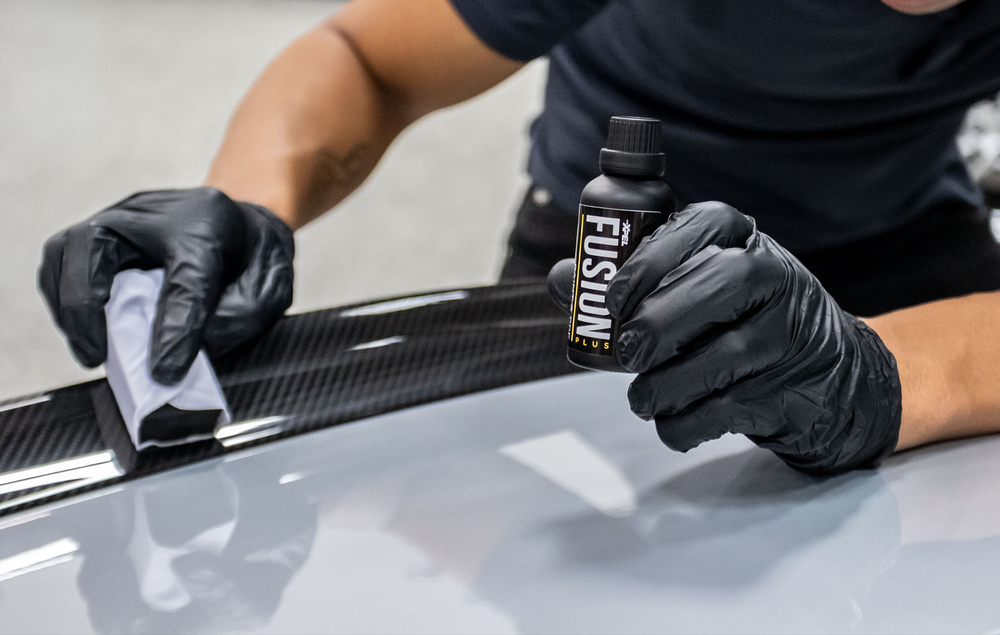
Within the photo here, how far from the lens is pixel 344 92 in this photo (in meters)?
1.06

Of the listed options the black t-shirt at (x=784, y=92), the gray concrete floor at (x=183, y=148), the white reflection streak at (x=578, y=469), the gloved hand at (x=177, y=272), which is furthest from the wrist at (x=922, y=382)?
the gray concrete floor at (x=183, y=148)

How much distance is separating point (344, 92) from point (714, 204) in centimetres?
68

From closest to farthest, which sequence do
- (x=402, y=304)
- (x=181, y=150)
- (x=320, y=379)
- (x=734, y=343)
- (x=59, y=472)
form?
(x=734, y=343) → (x=59, y=472) → (x=320, y=379) → (x=402, y=304) → (x=181, y=150)

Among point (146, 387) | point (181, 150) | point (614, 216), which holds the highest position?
point (614, 216)

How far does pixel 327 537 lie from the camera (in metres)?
0.55

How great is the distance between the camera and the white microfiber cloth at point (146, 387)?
24.9 inches

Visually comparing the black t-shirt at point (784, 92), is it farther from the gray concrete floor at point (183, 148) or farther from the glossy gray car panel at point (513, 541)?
the gray concrete floor at point (183, 148)

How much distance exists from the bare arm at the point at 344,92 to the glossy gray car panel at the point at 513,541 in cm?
46

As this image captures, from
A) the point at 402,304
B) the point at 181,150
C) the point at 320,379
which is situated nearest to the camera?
the point at 320,379

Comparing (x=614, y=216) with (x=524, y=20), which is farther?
(x=524, y=20)

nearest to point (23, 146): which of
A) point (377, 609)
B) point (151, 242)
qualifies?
point (151, 242)

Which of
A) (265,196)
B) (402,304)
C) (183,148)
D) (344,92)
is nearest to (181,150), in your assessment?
(183,148)

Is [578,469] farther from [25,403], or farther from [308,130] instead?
→ [308,130]

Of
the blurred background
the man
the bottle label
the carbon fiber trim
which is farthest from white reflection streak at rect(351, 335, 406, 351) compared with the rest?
the blurred background
